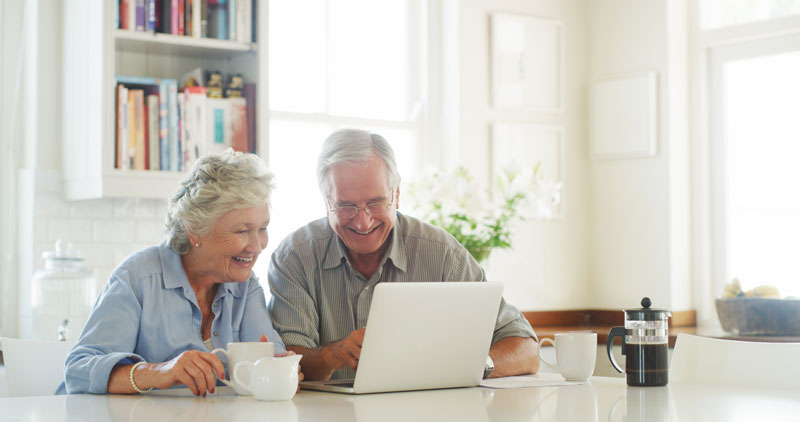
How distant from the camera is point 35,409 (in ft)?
5.87

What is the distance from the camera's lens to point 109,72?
342cm

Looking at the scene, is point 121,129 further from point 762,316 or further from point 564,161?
point 762,316

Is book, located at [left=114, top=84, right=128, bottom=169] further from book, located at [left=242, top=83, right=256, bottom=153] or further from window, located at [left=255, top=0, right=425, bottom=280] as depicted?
window, located at [left=255, top=0, right=425, bottom=280]

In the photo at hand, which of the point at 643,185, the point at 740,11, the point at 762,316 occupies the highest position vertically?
the point at 740,11

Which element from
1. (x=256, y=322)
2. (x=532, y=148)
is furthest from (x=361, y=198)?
(x=532, y=148)

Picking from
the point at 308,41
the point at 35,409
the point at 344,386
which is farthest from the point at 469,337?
the point at 308,41

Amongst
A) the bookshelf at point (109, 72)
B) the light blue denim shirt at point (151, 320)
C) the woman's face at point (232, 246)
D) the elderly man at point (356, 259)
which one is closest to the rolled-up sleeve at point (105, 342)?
the light blue denim shirt at point (151, 320)

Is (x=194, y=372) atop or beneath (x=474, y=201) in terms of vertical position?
beneath

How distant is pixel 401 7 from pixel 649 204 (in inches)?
62.2

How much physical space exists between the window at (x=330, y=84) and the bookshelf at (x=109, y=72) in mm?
516

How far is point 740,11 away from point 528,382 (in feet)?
9.90

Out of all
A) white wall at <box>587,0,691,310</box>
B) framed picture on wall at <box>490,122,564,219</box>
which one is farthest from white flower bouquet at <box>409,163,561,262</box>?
white wall at <box>587,0,691,310</box>

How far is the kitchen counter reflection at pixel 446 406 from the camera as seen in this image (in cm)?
170

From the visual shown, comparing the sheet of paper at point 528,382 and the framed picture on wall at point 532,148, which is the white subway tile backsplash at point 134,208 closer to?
the framed picture on wall at point 532,148
